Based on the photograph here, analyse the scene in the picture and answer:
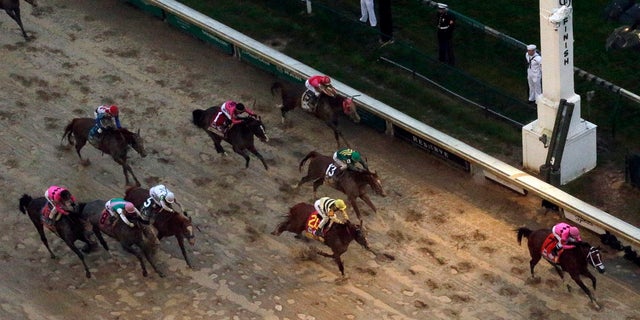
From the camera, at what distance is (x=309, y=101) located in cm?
2095

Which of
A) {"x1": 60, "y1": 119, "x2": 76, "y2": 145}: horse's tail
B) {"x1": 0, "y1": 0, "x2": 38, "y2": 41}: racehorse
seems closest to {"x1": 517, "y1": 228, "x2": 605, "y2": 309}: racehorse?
{"x1": 60, "y1": 119, "x2": 76, "y2": 145}: horse's tail

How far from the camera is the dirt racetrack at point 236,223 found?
1806 centimetres

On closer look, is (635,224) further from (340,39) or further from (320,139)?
(340,39)

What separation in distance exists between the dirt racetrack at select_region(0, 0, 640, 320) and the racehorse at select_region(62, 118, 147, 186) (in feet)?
1.75

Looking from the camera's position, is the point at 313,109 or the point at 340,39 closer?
the point at 313,109

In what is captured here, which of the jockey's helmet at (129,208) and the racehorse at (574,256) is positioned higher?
the jockey's helmet at (129,208)

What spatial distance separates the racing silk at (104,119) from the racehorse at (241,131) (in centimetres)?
130

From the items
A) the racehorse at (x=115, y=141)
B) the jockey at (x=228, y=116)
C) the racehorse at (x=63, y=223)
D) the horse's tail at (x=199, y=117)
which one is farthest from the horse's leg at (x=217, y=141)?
the racehorse at (x=63, y=223)

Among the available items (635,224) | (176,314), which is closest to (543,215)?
(635,224)

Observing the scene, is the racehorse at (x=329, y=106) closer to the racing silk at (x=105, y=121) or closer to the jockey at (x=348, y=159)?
the jockey at (x=348, y=159)

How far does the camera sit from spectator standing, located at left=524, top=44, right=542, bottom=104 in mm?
20984

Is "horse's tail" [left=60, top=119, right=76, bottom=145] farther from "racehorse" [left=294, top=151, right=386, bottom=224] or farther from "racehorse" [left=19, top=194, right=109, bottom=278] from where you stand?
"racehorse" [left=294, top=151, right=386, bottom=224]

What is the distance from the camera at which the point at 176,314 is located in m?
18.1

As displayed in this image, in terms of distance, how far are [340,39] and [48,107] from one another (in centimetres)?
488
